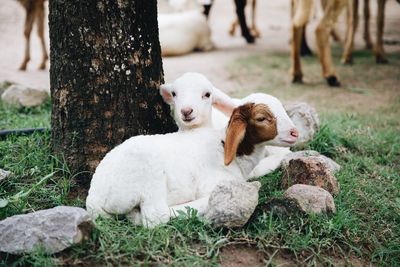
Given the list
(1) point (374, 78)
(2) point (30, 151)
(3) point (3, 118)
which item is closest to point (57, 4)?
(2) point (30, 151)

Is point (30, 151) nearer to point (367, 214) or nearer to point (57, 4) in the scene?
point (57, 4)

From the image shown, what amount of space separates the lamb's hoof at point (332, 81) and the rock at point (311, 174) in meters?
3.50

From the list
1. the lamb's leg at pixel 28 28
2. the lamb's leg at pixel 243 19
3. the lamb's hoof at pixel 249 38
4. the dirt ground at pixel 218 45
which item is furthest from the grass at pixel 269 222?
the lamb's hoof at pixel 249 38

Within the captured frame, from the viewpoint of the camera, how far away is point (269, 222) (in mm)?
2604

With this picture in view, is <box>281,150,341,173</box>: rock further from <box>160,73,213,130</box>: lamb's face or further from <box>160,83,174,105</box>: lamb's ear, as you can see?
<box>160,83,174,105</box>: lamb's ear

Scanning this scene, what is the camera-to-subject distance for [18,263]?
A: 2275 mm

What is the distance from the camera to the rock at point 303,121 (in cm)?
383

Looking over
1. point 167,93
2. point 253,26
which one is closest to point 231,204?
point 167,93

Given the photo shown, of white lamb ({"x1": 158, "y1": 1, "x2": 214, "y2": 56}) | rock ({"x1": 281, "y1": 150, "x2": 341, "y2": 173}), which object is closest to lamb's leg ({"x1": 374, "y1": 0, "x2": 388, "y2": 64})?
white lamb ({"x1": 158, "y1": 1, "x2": 214, "y2": 56})

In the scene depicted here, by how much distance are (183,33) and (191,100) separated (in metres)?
6.18

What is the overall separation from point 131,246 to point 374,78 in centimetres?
527

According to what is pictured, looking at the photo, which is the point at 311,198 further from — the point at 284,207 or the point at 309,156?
the point at 309,156

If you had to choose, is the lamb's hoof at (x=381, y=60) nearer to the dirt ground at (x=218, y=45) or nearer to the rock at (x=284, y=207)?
the dirt ground at (x=218, y=45)

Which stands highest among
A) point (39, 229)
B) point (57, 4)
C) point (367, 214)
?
point (57, 4)
